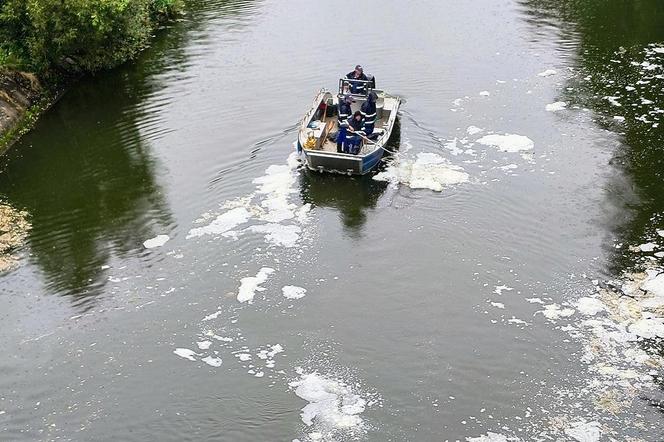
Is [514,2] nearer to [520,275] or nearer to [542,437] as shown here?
[520,275]

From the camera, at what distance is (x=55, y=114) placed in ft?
92.9

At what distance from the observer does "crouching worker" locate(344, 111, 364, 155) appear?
22.1 metres

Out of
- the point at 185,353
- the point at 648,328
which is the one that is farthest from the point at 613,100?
the point at 185,353

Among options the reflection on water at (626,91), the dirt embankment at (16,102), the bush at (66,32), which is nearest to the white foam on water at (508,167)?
the reflection on water at (626,91)

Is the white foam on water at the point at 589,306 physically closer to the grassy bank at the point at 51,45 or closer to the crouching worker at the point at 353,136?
the crouching worker at the point at 353,136

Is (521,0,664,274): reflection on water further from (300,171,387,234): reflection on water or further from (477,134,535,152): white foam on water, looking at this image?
(300,171,387,234): reflection on water

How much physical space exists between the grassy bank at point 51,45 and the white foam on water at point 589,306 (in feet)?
67.8

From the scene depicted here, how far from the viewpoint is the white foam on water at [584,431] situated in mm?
13078

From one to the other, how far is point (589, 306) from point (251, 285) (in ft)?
27.3

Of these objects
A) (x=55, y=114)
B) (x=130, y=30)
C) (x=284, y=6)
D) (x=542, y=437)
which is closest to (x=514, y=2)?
(x=284, y=6)

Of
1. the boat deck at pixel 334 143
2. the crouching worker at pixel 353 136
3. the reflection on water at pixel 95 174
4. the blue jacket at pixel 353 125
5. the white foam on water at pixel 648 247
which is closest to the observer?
the white foam on water at pixel 648 247

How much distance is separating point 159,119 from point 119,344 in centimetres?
1330

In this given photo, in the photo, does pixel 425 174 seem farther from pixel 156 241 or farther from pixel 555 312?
pixel 156 241

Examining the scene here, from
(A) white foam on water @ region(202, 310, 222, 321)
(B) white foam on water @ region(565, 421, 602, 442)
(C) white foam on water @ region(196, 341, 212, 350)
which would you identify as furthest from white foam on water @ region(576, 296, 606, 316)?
(C) white foam on water @ region(196, 341, 212, 350)
